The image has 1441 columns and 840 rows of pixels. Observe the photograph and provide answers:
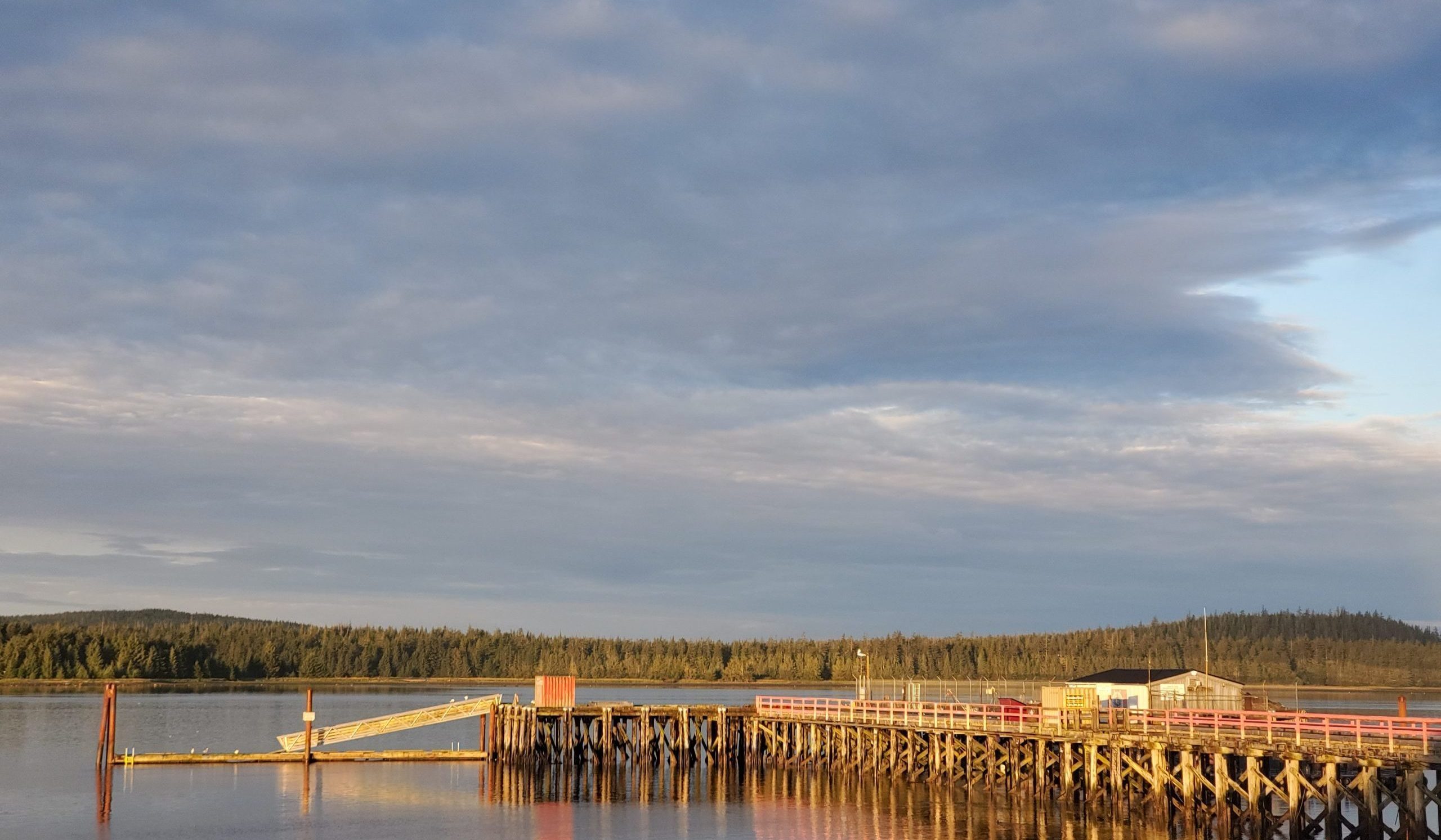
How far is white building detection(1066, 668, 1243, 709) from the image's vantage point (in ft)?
195

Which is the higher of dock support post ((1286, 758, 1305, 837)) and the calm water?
dock support post ((1286, 758, 1305, 837))

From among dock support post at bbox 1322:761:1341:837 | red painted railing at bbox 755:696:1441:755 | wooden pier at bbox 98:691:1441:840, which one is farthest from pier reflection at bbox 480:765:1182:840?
dock support post at bbox 1322:761:1341:837

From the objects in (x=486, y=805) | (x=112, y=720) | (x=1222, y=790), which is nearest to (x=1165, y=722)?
(x=1222, y=790)

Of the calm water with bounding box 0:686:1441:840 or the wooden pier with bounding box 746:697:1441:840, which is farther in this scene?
the calm water with bounding box 0:686:1441:840

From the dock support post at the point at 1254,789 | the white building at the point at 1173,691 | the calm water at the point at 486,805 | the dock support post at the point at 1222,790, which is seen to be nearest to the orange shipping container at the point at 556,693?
the calm water at the point at 486,805

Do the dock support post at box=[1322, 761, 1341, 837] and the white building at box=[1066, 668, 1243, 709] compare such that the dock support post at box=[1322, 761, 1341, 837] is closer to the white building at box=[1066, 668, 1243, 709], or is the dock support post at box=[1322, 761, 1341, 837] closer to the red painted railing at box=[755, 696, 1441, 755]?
the red painted railing at box=[755, 696, 1441, 755]

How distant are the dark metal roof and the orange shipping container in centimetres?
2650

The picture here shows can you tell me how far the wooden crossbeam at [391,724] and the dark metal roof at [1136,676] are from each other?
3080 cm

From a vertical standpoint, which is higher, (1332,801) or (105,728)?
(1332,801)

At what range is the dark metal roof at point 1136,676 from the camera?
60.5 metres

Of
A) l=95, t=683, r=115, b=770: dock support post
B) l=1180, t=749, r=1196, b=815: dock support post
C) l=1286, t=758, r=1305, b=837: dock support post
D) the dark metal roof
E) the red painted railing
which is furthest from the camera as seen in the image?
l=95, t=683, r=115, b=770: dock support post

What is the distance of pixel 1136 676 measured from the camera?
2446 inches

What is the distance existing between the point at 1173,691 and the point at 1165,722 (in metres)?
11.1

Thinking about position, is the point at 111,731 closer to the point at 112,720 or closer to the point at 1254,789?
the point at 112,720
